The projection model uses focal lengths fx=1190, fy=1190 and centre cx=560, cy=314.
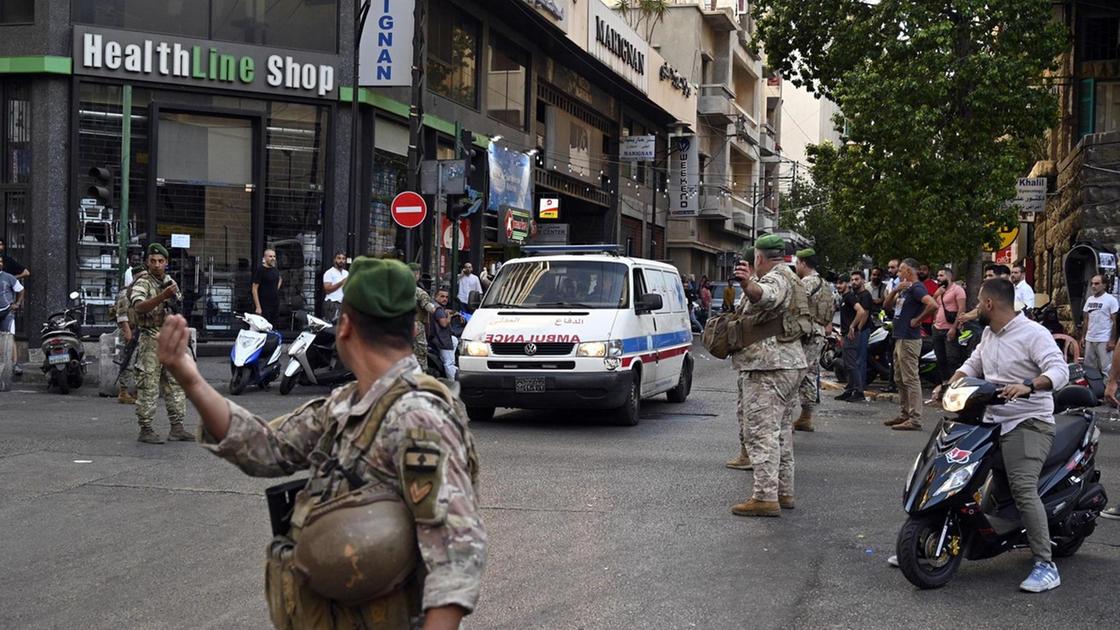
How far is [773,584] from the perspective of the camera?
246 inches

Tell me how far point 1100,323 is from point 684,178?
33793mm

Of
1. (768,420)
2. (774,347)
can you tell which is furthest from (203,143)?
(768,420)

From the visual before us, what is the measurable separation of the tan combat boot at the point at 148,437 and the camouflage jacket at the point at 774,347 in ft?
18.8

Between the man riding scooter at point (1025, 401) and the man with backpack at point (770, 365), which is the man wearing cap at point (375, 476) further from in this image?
the man with backpack at point (770, 365)

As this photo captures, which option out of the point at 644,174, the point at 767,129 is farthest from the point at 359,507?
the point at 767,129

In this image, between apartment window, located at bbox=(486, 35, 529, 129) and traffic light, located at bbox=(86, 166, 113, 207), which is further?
apartment window, located at bbox=(486, 35, 529, 129)

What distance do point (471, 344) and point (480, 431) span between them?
941mm

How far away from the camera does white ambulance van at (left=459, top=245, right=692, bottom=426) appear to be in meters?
12.3

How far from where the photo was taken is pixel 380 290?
2.88m

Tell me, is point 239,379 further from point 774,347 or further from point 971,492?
point 971,492

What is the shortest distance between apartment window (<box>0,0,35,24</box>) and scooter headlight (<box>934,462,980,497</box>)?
19083 mm

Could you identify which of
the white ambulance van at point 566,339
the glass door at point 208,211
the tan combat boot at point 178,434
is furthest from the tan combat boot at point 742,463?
the glass door at point 208,211

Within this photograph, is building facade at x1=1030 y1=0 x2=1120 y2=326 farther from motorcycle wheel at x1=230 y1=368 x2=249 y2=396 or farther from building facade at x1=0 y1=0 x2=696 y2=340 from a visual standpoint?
motorcycle wheel at x1=230 y1=368 x2=249 y2=396

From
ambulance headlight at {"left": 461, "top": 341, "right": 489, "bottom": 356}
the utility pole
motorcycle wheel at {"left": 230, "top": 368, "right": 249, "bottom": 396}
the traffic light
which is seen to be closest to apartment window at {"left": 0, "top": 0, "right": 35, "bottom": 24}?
the traffic light
